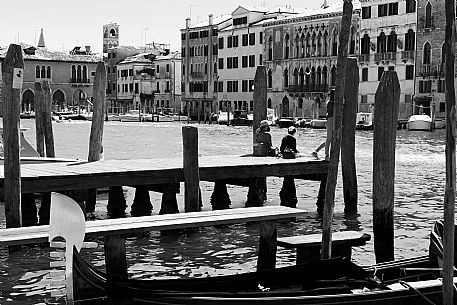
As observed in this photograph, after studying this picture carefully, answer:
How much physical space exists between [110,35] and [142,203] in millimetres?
81415

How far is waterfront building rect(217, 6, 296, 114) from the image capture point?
57.9 metres

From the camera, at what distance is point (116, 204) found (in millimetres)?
12242

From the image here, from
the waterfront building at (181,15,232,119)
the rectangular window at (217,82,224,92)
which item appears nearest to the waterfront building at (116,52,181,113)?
the waterfront building at (181,15,232,119)

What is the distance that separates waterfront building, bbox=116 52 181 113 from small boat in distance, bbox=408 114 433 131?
102 feet

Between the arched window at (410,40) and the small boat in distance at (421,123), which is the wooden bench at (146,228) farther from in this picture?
the arched window at (410,40)

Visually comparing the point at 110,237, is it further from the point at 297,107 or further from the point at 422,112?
the point at 297,107

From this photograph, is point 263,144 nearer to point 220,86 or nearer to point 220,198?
point 220,198

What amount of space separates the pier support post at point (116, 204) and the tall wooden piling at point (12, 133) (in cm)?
333

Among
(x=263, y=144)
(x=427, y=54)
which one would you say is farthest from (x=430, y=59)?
(x=263, y=144)

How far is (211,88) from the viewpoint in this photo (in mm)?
63594

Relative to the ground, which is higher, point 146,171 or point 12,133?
point 12,133

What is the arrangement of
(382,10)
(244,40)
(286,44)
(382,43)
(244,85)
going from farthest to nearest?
(244,40) < (244,85) < (286,44) < (382,43) < (382,10)

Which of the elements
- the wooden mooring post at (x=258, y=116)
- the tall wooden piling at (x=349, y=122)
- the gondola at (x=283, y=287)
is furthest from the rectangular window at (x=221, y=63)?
the gondola at (x=283, y=287)

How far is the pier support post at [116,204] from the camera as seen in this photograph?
39.7 feet
